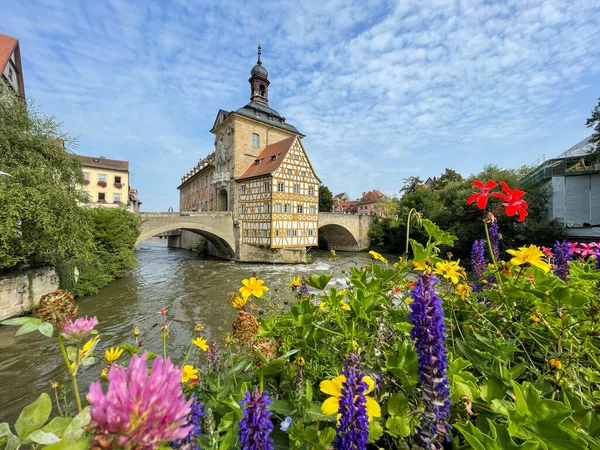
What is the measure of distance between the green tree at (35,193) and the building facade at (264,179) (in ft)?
40.6

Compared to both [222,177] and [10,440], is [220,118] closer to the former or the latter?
[222,177]

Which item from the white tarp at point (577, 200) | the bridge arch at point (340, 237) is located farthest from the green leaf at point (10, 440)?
the bridge arch at point (340, 237)

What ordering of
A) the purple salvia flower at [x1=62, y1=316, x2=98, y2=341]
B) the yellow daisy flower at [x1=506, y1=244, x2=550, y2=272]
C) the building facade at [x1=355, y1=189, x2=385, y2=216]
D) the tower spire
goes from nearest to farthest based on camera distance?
1. the purple salvia flower at [x1=62, y1=316, x2=98, y2=341]
2. the yellow daisy flower at [x1=506, y1=244, x2=550, y2=272]
3. the tower spire
4. the building facade at [x1=355, y1=189, x2=385, y2=216]

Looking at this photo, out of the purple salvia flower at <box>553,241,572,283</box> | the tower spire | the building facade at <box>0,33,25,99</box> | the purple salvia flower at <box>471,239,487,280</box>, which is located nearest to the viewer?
the purple salvia flower at <box>553,241,572,283</box>

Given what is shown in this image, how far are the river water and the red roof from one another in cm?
1261

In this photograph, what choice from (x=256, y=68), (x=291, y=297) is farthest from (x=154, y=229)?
(x=256, y=68)

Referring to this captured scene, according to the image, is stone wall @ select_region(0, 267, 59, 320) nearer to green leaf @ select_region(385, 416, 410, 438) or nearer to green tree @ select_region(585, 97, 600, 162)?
green leaf @ select_region(385, 416, 410, 438)

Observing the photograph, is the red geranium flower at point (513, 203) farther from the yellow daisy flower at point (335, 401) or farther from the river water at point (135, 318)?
the yellow daisy flower at point (335, 401)

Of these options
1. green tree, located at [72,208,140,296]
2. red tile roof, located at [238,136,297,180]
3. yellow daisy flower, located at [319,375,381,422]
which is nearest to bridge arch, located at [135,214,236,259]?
green tree, located at [72,208,140,296]

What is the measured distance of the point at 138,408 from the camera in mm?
407

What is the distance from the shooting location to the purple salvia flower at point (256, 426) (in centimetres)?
75

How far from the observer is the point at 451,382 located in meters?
0.92

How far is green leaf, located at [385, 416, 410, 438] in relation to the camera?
869 mm

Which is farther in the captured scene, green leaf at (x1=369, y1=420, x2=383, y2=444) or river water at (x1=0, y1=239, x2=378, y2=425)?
river water at (x1=0, y1=239, x2=378, y2=425)
